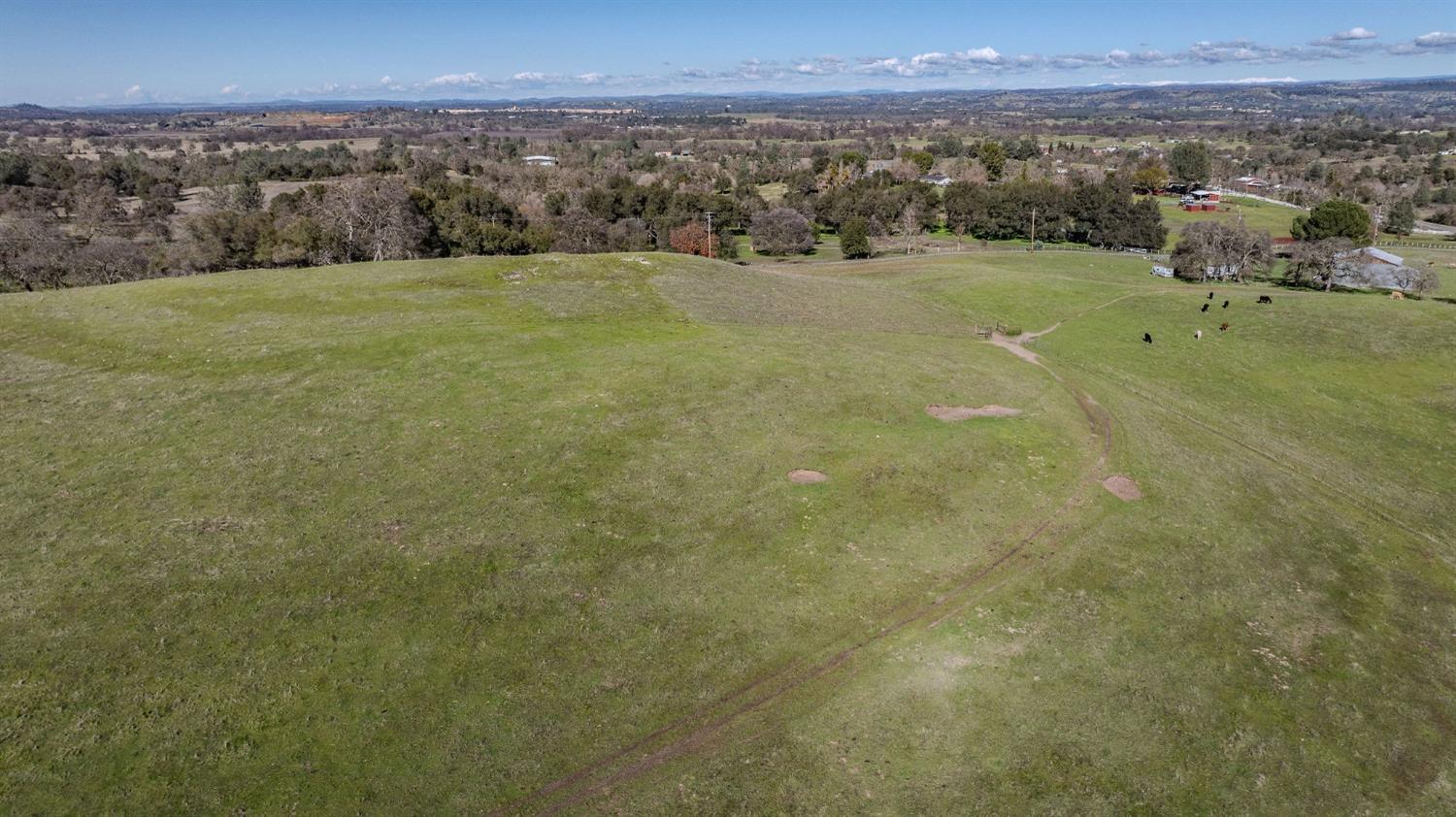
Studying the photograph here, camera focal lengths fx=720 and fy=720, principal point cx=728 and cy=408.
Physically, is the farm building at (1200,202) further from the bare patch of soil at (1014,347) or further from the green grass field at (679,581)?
the green grass field at (679,581)

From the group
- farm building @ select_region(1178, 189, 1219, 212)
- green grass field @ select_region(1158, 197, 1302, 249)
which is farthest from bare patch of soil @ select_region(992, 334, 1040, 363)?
farm building @ select_region(1178, 189, 1219, 212)

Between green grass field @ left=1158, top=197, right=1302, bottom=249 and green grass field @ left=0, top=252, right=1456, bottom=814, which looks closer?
green grass field @ left=0, top=252, right=1456, bottom=814

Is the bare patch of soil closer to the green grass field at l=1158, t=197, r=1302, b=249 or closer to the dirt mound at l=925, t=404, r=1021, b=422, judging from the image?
the dirt mound at l=925, t=404, r=1021, b=422

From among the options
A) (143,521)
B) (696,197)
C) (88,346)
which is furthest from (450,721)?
(696,197)

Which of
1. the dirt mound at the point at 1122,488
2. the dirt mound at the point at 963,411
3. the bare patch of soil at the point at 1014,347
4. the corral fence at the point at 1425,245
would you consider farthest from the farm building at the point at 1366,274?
the dirt mound at the point at 1122,488

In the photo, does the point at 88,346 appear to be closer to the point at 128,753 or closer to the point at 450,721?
the point at 128,753

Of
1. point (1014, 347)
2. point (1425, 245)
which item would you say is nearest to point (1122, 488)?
point (1014, 347)
